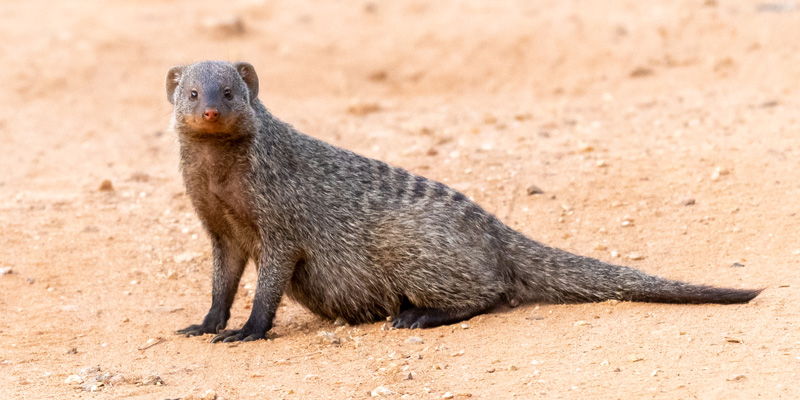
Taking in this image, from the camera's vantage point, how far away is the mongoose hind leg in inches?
185

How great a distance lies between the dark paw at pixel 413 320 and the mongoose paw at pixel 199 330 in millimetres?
921

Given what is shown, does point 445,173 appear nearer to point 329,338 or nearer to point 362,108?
point 362,108

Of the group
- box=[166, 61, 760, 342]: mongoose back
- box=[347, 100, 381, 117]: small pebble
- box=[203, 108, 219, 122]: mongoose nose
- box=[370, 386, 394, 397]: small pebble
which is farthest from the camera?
box=[347, 100, 381, 117]: small pebble

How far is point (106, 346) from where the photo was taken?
15.2ft

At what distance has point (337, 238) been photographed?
4.81 m

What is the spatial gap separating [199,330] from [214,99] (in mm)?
1222

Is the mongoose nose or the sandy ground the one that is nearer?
the sandy ground

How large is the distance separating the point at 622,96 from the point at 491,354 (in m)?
5.11

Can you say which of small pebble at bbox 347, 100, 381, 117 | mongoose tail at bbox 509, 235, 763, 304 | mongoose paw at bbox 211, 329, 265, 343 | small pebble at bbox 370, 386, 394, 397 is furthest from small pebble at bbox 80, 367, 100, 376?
small pebble at bbox 347, 100, 381, 117

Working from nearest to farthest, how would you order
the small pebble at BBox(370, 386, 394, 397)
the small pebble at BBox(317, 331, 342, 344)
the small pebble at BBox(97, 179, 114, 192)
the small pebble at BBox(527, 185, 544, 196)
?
1. the small pebble at BBox(370, 386, 394, 397)
2. the small pebble at BBox(317, 331, 342, 344)
3. the small pebble at BBox(527, 185, 544, 196)
4. the small pebble at BBox(97, 179, 114, 192)

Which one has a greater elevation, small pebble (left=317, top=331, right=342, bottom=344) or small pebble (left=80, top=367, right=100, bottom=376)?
small pebble (left=317, top=331, right=342, bottom=344)

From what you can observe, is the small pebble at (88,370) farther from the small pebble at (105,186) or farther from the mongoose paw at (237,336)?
the small pebble at (105,186)

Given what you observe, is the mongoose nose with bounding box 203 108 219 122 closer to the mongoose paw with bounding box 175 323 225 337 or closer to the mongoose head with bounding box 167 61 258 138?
the mongoose head with bounding box 167 61 258 138

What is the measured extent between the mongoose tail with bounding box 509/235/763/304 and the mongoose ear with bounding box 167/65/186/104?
1991 mm
